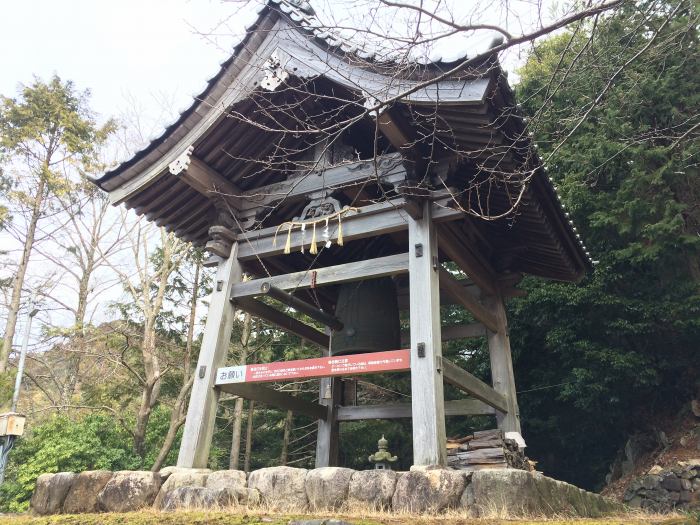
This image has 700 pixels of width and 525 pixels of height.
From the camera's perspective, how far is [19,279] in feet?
50.0

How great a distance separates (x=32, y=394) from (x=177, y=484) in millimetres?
18988

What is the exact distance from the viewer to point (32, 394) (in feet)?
65.9

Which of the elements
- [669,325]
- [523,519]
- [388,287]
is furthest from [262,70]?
[669,325]

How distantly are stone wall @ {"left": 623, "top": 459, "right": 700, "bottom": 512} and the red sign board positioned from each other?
8.11 m

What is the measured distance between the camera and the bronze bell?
21.6 ft

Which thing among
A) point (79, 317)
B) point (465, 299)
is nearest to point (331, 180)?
point (465, 299)

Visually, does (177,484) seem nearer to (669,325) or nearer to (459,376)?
(459,376)

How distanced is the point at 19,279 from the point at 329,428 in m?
12.3

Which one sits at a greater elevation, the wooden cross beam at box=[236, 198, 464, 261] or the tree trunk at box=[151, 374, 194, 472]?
the wooden cross beam at box=[236, 198, 464, 261]

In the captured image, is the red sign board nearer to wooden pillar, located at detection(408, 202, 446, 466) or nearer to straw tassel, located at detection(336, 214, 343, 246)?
wooden pillar, located at detection(408, 202, 446, 466)

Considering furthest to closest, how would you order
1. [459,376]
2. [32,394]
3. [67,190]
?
[32,394], [67,190], [459,376]

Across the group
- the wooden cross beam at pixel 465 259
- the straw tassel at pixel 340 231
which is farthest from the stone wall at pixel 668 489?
the straw tassel at pixel 340 231

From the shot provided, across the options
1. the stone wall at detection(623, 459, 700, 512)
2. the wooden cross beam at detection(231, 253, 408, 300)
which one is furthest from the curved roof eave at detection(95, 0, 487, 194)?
the stone wall at detection(623, 459, 700, 512)

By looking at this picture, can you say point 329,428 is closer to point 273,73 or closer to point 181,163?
point 181,163
